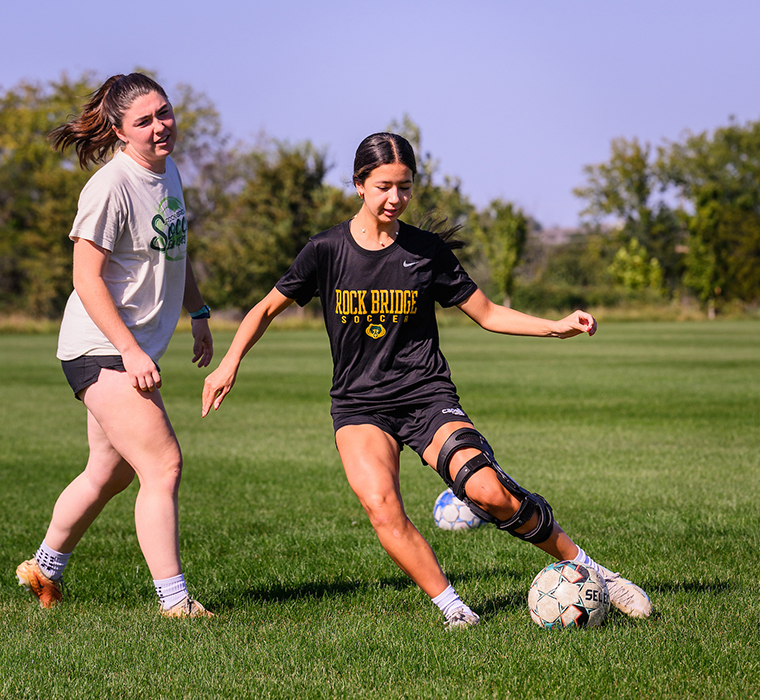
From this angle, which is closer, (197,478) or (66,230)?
(197,478)

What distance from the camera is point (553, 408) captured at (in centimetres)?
1466

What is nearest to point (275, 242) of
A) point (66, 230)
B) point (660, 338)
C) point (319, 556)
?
point (66, 230)

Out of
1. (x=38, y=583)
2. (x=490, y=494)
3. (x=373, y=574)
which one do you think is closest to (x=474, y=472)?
(x=490, y=494)

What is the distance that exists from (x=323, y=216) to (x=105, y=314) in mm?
54207

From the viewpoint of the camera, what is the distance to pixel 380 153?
13.0 feet

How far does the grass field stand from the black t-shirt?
3.40 feet

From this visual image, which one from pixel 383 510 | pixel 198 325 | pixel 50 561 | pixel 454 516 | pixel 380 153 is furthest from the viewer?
pixel 454 516

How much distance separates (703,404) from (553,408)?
95.9 inches

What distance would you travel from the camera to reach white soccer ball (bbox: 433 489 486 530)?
20.9 feet

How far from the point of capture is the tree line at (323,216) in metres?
57.9

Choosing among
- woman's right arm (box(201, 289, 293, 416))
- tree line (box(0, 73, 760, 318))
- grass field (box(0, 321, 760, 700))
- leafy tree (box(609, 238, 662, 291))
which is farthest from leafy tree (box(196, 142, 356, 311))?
woman's right arm (box(201, 289, 293, 416))

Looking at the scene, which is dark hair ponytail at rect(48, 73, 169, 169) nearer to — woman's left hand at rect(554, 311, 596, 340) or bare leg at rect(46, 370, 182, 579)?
bare leg at rect(46, 370, 182, 579)

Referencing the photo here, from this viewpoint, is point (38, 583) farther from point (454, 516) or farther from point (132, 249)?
point (454, 516)

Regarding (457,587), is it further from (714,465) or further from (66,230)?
(66,230)
